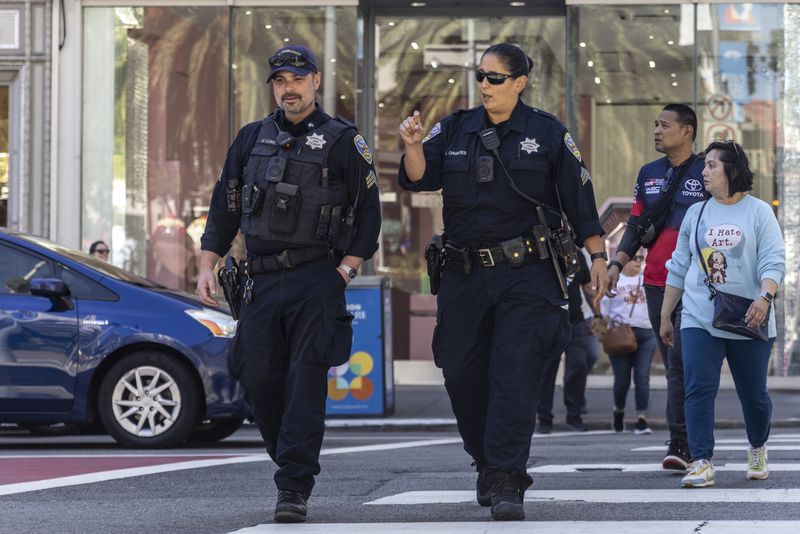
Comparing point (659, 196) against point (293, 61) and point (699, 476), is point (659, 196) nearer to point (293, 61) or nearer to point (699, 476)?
point (699, 476)

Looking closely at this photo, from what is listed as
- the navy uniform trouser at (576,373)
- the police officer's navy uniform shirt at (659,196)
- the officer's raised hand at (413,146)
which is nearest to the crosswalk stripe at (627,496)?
the officer's raised hand at (413,146)

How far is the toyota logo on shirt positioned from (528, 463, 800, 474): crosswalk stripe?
57.6 inches

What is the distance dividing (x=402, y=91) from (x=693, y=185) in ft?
36.0

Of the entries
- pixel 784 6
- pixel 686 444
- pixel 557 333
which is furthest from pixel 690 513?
pixel 784 6

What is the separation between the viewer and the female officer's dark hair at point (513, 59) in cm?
652

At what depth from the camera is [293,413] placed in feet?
21.0

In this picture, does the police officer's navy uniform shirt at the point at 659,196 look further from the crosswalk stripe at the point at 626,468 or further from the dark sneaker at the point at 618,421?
the dark sneaker at the point at 618,421

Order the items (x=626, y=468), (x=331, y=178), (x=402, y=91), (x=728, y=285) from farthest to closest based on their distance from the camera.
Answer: (x=402, y=91), (x=626, y=468), (x=728, y=285), (x=331, y=178)

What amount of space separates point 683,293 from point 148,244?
39.2 ft

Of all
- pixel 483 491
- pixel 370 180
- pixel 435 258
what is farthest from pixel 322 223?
pixel 483 491

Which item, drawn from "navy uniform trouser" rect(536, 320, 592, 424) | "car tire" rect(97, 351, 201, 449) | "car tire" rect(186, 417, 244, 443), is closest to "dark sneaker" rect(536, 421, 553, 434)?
"navy uniform trouser" rect(536, 320, 592, 424)

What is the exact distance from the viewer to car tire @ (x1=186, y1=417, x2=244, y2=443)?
38.1ft

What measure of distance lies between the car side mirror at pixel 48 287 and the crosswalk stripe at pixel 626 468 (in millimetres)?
3651

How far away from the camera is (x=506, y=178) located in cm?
642
